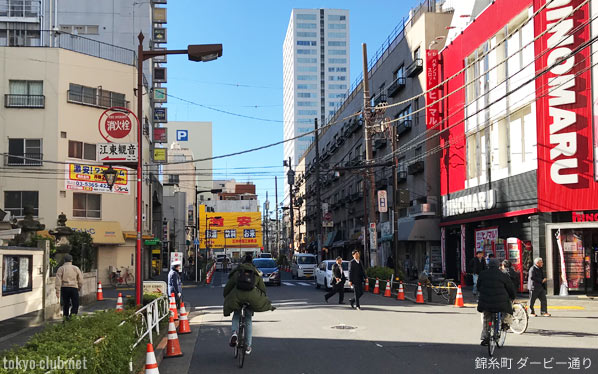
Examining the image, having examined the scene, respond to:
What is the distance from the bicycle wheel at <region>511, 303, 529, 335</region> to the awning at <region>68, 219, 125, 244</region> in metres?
31.3

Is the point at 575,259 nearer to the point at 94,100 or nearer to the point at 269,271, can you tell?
the point at 269,271

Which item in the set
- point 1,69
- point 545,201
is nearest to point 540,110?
point 545,201

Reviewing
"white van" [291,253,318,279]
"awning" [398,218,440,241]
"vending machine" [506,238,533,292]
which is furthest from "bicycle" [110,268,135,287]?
"vending machine" [506,238,533,292]

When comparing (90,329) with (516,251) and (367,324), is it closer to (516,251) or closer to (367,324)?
(367,324)

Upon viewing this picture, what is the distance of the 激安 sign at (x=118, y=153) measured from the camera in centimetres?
1559

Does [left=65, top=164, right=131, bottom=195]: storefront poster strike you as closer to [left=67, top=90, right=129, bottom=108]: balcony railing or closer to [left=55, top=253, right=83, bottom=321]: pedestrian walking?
[left=67, top=90, right=129, bottom=108]: balcony railing

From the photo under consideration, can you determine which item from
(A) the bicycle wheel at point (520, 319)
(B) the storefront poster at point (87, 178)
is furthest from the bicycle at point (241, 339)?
(B) the storefront poster at point (87, 178)

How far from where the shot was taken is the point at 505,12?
27234 mm

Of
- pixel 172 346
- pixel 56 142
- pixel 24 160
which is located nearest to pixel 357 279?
pixel 172 346

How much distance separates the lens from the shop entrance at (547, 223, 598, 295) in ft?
79.1

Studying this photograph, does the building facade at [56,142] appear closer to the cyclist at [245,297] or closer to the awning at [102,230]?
the awning at [102,230]

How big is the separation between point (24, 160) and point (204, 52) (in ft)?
88.7

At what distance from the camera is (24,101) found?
3900 cm

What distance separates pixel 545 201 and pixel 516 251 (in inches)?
110
